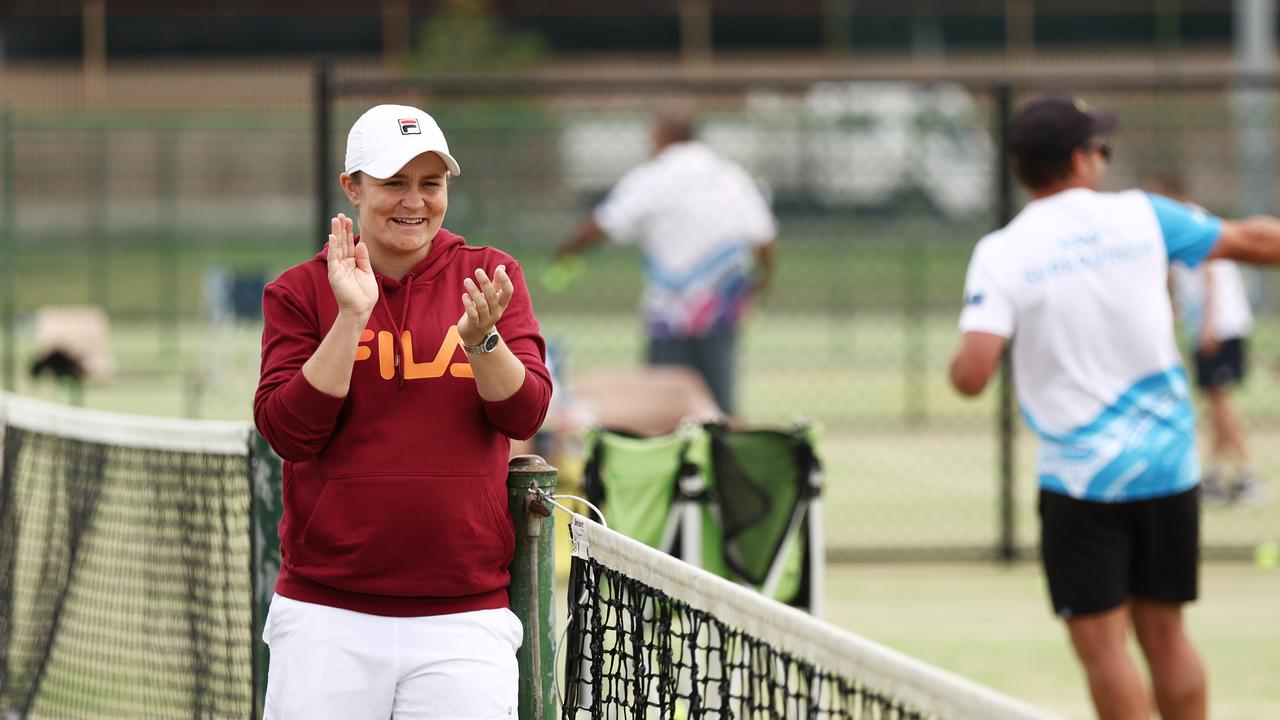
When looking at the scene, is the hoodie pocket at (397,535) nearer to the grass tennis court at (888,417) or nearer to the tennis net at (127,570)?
the tennis net at (127,570)

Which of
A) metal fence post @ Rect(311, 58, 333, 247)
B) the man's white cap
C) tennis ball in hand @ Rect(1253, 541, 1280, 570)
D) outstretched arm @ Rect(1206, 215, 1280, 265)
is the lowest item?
tennis ball in hand @ Rect(1253, 541, 1280, 570)

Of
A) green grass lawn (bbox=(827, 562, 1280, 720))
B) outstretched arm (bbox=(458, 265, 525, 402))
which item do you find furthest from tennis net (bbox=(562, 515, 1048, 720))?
green grass lawn (bbox=(827, 562, 1280, 720))

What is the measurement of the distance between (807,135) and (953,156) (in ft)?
4.18

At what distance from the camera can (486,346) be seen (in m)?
3.18

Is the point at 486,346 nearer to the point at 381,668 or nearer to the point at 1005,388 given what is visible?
the point at 381,668

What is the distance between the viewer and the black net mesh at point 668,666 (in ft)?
9.45

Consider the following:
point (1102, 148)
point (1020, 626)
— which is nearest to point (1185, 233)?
point (1102, 148)

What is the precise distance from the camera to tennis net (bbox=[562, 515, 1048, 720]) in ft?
8.20

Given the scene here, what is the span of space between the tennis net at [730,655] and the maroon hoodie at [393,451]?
279mm

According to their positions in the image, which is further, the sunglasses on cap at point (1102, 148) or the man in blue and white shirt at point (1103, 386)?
the sunglasses on cap at point (1102, 148)

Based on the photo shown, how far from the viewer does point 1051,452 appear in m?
→ 4.93

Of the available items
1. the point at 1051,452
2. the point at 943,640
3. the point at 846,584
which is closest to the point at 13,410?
A: the point at 1051,452

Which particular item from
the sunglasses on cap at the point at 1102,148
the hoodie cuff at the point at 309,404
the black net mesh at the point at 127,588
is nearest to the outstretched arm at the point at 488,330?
the hoodie cuff at the point at 309,404

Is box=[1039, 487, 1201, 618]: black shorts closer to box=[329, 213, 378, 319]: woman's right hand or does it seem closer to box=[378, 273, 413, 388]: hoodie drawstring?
box=[378, 273, 413, 388]: hoodie drawstring
